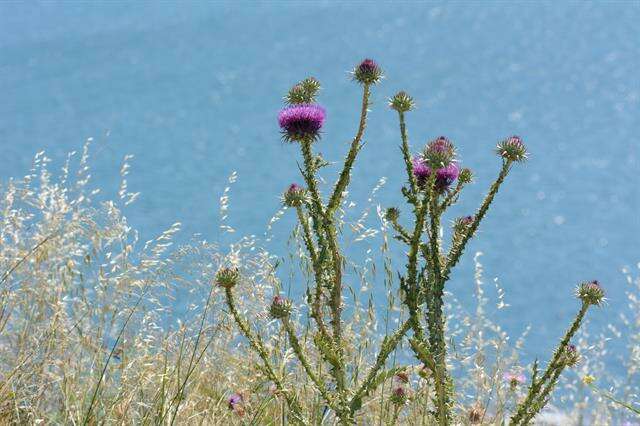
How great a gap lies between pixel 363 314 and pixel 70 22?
24.2m

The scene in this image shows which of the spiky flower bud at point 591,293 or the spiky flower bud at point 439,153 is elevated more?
the spiky flower bud at point 439,153

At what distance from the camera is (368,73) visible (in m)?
2.72

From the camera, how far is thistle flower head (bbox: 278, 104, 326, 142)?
2.51m

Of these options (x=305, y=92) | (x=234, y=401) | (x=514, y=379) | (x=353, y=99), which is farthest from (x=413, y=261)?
(x=353, y=99)

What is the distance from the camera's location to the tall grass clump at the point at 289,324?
2424 millimetres

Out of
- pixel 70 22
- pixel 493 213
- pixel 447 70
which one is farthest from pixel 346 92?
pixel 70 22

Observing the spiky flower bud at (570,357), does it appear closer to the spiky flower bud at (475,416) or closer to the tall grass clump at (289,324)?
the tall grass clump at (289,324)

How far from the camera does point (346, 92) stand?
59.8 feet

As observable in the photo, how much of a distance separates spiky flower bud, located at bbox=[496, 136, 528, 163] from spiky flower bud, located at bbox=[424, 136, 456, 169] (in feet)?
0.56

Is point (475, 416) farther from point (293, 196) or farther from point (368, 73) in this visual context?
point (368, 73)

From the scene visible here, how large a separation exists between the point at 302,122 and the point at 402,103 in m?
0.28

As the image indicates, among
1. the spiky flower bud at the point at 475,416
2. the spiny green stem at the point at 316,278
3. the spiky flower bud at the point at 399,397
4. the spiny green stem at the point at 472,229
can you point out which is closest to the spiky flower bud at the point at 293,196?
the spiny green stem at the point at 316,278

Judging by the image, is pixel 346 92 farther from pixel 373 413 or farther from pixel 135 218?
pixel 373 413

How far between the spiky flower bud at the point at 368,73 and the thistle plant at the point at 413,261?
0.11m
